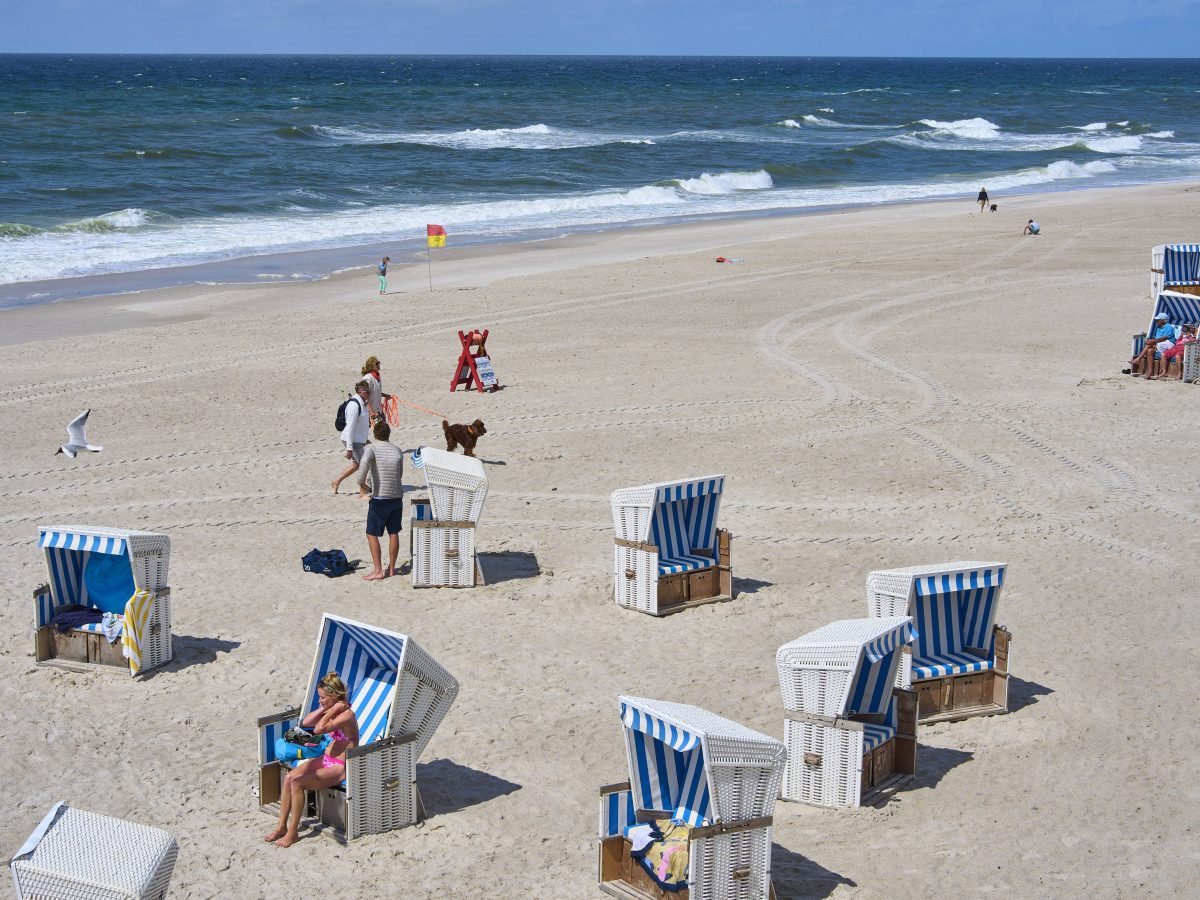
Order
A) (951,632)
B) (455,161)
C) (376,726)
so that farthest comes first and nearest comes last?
1. (455,161)
2. (951,632)
3. (376,726)

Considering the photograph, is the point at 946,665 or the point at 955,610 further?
the point at 955,610

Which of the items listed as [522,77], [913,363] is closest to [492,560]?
[913,363]

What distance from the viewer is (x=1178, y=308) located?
17.9m

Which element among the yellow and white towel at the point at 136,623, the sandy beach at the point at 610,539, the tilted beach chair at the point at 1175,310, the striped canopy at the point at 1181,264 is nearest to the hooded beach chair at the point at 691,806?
the sandy beach at the point at 610,539

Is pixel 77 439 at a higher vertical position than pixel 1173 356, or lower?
lower

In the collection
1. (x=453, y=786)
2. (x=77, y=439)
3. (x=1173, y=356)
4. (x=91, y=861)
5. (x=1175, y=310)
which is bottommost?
(x=453, y=786)

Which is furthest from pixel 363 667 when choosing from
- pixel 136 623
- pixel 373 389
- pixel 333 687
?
pixel 373 389

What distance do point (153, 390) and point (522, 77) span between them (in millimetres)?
129031

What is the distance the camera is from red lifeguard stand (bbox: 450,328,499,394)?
16.6 m

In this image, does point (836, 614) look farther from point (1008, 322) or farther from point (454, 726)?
point (1008, 322)

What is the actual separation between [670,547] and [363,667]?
3.41 meters

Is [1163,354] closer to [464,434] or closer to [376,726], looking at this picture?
[464,434]

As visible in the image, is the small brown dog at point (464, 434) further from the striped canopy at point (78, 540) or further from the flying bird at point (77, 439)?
the striped canopy at point (78, 540)

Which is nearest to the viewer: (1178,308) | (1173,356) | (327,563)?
(327,563)
